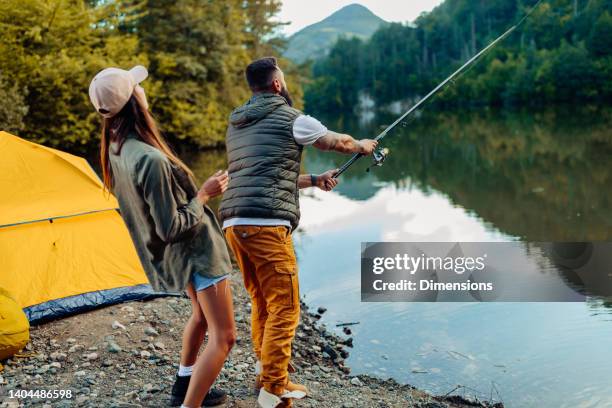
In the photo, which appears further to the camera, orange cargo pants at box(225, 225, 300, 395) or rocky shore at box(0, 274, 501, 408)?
rocky shore at box(0, 274, 501, 408)

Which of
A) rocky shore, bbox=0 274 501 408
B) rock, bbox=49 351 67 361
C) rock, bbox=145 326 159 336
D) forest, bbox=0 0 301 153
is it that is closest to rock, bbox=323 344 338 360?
rocky shore, bbox=0 274 501 408

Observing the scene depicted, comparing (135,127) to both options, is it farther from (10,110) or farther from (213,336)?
(10,110)

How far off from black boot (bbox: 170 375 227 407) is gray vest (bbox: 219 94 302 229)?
1.12m

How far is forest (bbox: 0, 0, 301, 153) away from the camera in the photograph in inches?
747

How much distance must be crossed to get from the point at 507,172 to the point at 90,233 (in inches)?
601

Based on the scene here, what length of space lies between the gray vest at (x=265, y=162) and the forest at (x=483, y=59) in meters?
27.9

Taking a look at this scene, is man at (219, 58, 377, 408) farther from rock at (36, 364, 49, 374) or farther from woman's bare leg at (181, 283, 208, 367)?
rock at (36, 364, 49, 374)

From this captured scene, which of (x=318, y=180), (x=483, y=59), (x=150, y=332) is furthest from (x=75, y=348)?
(x=483, y=59)

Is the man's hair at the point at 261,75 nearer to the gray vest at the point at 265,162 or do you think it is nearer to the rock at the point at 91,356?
the gray vest at the point at 265,162

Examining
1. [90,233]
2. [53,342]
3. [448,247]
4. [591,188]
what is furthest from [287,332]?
[591,188]

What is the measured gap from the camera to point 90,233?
6.80 metres

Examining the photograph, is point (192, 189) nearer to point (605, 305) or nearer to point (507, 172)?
point (605, 305)

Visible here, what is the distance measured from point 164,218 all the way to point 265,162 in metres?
0.65

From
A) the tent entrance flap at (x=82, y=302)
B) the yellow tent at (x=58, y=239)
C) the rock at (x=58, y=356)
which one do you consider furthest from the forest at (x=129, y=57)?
the rock at (x=58, y=356)
